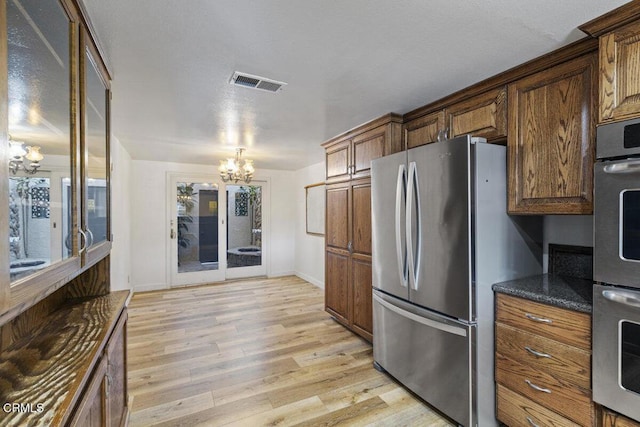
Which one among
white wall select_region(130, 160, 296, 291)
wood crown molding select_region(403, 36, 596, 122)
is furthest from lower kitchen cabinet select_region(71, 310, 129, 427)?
white wall select_region(130, 160, 296, 291)

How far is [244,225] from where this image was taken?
621 centimetres

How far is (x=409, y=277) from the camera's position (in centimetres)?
227

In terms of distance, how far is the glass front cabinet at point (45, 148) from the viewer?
2.49 ft

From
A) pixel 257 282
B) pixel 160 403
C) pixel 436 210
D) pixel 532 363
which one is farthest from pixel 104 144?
pixel 257 282

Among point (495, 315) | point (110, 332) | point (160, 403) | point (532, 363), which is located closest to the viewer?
point (110, 332)

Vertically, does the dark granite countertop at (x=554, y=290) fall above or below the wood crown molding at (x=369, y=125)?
below

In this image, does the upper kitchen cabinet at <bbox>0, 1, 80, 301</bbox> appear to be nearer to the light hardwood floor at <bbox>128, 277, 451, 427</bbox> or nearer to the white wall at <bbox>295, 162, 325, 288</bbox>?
the light hardwood floor at <bbox>128, 277, 451, 427</bbox>

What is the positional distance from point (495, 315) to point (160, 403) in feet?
7.96

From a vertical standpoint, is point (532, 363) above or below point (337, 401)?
above

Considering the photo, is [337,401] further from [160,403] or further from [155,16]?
[155,16]

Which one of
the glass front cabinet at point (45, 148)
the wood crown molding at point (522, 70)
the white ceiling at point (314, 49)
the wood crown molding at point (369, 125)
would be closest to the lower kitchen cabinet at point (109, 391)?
the glass front cabinet at point (45, 148)

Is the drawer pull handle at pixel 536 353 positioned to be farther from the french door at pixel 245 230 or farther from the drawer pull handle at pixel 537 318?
the french door at pixel 245 230

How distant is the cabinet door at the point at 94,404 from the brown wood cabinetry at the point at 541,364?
211cm

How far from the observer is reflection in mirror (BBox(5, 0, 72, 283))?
797 millimetres
